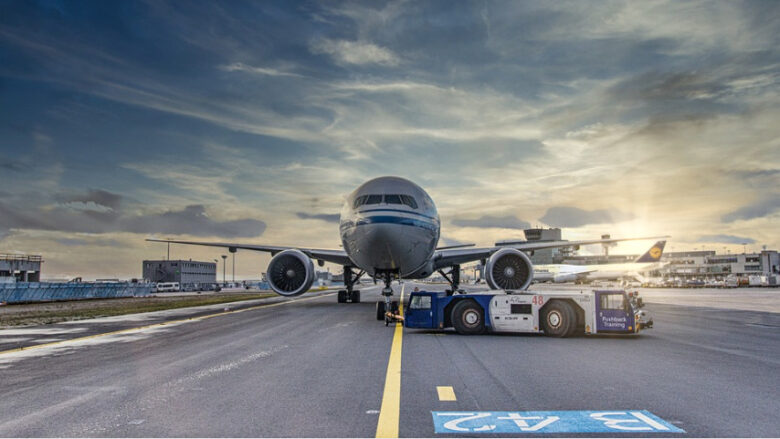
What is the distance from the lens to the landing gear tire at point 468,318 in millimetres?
15328

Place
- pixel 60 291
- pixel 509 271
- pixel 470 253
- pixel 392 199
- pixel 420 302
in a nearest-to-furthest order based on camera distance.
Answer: pixel 420 302
pixel 392 199
pixel 509 271
pixel 470 253
pixel 60 291

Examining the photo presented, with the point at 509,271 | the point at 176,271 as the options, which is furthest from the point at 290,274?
the point at 176,271

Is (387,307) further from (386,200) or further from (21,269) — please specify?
(21,269)

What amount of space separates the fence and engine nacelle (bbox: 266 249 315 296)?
2674 centimetres

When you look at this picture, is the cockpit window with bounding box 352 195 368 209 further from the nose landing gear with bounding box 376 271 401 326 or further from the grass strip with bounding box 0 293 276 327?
the grass strip with bounding box 0 293 276 327

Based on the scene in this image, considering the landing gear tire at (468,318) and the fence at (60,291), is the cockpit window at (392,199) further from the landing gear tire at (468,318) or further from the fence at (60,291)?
the fence at (60,291)

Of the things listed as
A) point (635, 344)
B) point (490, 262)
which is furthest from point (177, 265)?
point (635, 344)

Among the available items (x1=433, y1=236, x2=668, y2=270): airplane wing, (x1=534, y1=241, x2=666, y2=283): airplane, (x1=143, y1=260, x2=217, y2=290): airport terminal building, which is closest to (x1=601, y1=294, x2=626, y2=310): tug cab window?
(x1=433, y1=236, x2=668, y2=270): airplane wing

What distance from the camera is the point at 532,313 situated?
14.9 metres

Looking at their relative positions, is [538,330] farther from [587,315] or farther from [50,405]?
[50,405]

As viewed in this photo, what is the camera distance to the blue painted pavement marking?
556 centimetres

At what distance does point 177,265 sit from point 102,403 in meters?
138

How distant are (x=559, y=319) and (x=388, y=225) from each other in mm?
6220

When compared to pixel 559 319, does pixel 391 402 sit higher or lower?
lower
